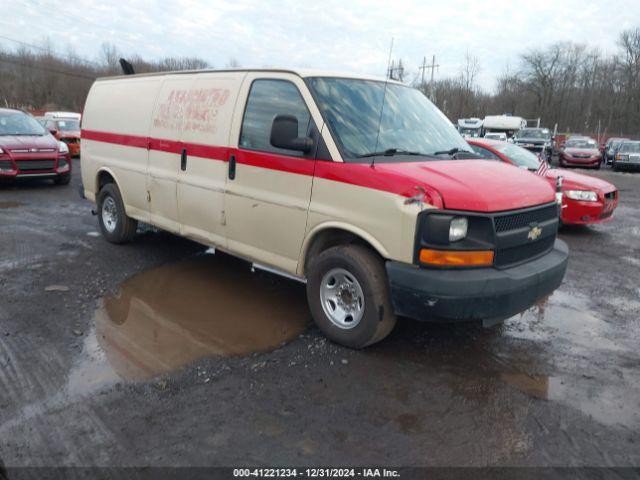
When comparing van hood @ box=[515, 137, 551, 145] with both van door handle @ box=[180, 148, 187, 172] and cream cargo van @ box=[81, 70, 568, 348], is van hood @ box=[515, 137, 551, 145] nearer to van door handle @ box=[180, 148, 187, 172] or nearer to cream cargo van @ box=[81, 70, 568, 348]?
cream cargo van @ box=[81, 70, 568, 348]

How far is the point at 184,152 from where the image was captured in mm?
5426

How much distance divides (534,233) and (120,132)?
5109 millimetres

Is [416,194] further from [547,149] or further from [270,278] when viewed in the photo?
[547,149]

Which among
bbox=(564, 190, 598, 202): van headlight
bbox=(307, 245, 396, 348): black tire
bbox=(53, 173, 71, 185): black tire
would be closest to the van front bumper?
bbox=(307, 245, 396, 348): black tire

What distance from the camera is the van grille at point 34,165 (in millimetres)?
11470

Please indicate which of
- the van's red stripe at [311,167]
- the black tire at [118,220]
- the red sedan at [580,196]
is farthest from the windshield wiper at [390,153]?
the red sedan at [580,196]

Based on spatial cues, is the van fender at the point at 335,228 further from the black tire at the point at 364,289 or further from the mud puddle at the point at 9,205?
Result: the mud puddle at the point at 9,205

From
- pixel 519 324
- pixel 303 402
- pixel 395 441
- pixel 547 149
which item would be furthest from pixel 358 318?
pixel 547 149

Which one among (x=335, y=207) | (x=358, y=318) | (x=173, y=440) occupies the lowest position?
(x=173, y=440)

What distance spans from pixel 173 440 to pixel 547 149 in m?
28.3

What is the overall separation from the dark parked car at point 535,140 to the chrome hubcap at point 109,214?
2358 centimetres

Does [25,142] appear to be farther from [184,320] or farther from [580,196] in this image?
[580,196]

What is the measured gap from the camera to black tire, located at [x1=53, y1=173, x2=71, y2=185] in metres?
12.5

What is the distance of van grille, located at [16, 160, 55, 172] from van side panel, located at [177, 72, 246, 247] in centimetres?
798
